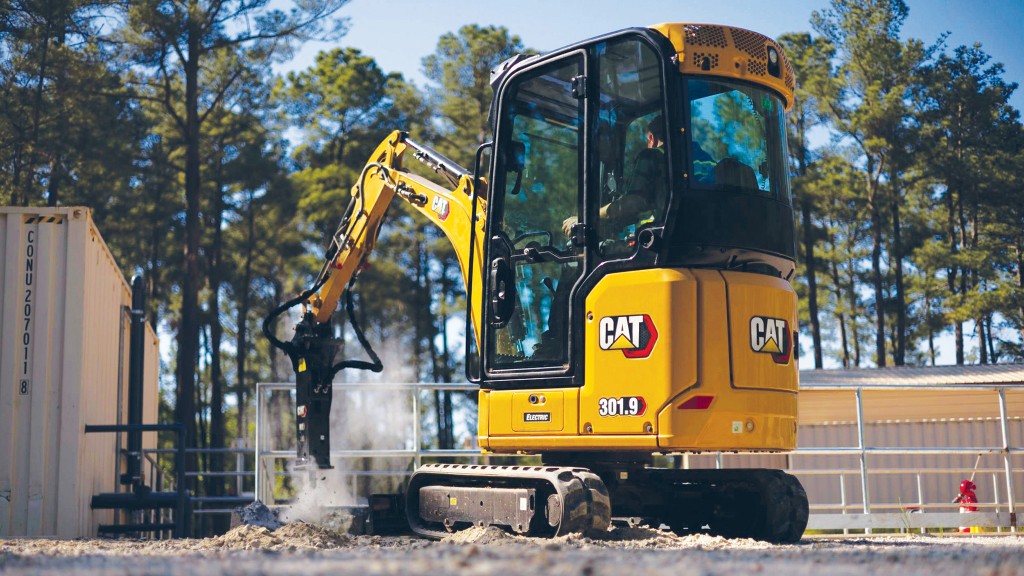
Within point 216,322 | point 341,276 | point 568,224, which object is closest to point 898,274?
point 216,322

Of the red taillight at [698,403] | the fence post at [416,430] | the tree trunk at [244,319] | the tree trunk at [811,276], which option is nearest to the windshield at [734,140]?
the red taillight at [698,403]

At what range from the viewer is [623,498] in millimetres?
9016

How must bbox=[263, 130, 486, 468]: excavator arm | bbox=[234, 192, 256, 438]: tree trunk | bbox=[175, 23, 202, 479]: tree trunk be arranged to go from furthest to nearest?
1. bbox=[234, 192, 256, 438]: tree trunk
2. bbox=[175, 23, 202, 479]: tree trunk
3. bbox=[263, 130, 486, 468]: excavator arm

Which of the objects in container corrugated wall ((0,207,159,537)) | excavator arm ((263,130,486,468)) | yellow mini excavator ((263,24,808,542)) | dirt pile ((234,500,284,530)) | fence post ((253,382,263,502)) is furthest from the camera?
fence post ((253,382,263,502))

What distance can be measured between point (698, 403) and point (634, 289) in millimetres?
891

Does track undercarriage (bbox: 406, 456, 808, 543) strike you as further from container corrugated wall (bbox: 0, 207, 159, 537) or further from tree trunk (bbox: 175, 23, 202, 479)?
tree trunk (bbox: 175, 23, 202, 479)

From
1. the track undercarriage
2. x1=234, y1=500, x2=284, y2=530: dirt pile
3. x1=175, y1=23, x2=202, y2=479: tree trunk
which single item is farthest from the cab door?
x1=175, y1=23, x2=202, y2=479: tree trunk

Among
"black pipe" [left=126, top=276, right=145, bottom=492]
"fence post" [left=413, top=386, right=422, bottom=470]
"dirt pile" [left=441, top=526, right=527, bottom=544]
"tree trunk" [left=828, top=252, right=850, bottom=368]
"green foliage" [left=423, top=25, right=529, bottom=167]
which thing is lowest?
"dirt pile" [left=441, top=526, right=527, bottom=544]

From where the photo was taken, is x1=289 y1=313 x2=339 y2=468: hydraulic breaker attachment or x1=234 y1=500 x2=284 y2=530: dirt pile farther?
x1=289 y1=313 x2=339 y2=468: hydraulic breaker attachment

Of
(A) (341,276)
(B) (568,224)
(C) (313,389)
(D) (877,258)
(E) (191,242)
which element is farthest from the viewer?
(D) (877,258)

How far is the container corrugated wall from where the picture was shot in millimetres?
11000

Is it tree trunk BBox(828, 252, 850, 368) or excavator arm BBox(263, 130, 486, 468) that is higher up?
tree trunk BBox(828, 252, 850, 368)

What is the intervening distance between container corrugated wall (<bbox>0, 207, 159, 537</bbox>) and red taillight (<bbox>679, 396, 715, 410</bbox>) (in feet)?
21.7

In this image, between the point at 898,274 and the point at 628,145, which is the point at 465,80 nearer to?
the point at 898,274
